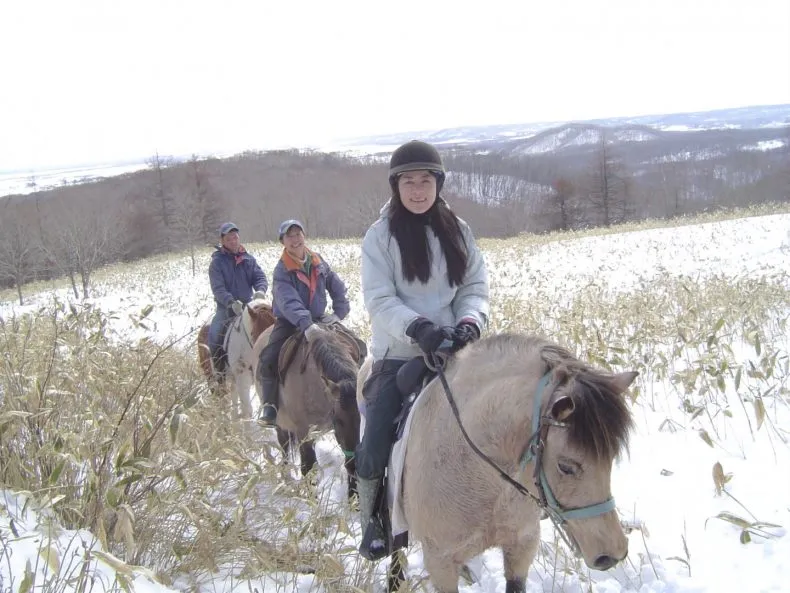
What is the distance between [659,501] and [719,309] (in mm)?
5135

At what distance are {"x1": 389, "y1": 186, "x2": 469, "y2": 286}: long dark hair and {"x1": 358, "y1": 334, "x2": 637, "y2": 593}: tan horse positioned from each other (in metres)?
0.75

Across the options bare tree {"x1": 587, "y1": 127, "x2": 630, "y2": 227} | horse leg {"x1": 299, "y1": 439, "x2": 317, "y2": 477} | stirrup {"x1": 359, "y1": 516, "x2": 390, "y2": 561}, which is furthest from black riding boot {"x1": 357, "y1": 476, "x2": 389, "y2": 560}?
bare tree {"x1": 587, "y1": 127, "x2": 630, "y2": 227}

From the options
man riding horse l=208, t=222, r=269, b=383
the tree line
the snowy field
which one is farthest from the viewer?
the tree line

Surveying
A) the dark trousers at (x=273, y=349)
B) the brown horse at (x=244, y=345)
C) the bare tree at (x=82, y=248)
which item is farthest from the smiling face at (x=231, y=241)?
the bare tree at (x=82, y=248)

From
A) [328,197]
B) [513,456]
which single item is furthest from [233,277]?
[328,197]

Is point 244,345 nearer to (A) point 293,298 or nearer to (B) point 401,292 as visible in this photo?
(A) point 293,298

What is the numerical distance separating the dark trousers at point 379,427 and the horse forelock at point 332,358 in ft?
5.29

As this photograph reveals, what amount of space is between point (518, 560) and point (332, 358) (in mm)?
2706

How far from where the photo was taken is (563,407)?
1.97 metres

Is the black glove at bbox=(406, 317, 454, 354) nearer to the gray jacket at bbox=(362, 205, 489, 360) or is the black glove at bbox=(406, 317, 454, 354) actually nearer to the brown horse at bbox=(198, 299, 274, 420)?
the gray jacket at bbox=(362, 205, 489, 360)

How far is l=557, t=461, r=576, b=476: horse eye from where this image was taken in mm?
2076

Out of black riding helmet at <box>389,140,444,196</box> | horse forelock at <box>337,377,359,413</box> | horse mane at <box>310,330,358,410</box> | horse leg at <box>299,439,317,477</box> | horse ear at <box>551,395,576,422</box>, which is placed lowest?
horse leg at <box>299,439,317,477</box>

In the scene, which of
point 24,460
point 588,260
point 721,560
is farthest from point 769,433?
point 588,260

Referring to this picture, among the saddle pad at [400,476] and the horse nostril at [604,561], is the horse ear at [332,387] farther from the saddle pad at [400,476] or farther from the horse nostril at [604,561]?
the horse nostril at [604,561]
